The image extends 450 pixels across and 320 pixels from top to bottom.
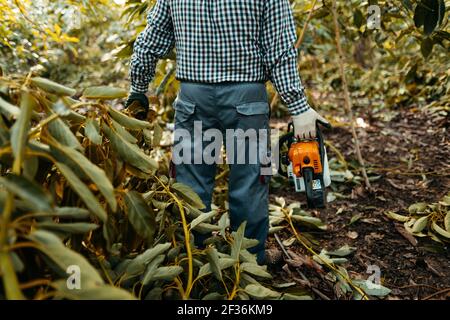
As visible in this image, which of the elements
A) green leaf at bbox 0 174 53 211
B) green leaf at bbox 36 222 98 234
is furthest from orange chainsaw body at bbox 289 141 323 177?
green leaf at bbox 0 174 53 211

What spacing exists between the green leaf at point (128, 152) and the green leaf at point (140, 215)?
9 cm

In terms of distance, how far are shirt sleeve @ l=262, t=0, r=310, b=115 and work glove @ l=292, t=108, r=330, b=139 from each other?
0.11ft

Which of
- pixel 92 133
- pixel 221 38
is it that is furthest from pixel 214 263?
pixel 221 38

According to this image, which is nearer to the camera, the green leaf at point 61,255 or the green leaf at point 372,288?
the green leaf at point 61,255

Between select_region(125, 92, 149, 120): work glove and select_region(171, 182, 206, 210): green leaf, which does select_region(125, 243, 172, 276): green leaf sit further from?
select_region(125, 92, 149, 120): work glove

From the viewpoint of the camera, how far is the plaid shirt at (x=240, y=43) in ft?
5.41

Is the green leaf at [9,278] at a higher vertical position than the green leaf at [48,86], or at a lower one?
lower

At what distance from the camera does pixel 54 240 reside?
0.79 metres

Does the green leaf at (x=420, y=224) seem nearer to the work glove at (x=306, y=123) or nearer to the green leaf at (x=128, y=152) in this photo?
the work glove at (x=306, y=123)

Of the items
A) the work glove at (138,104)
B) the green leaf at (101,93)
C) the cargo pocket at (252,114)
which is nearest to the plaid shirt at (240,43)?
the cargo pocket at (252,114)

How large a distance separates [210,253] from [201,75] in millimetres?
774

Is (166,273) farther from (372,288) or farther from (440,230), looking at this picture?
(440,230)
